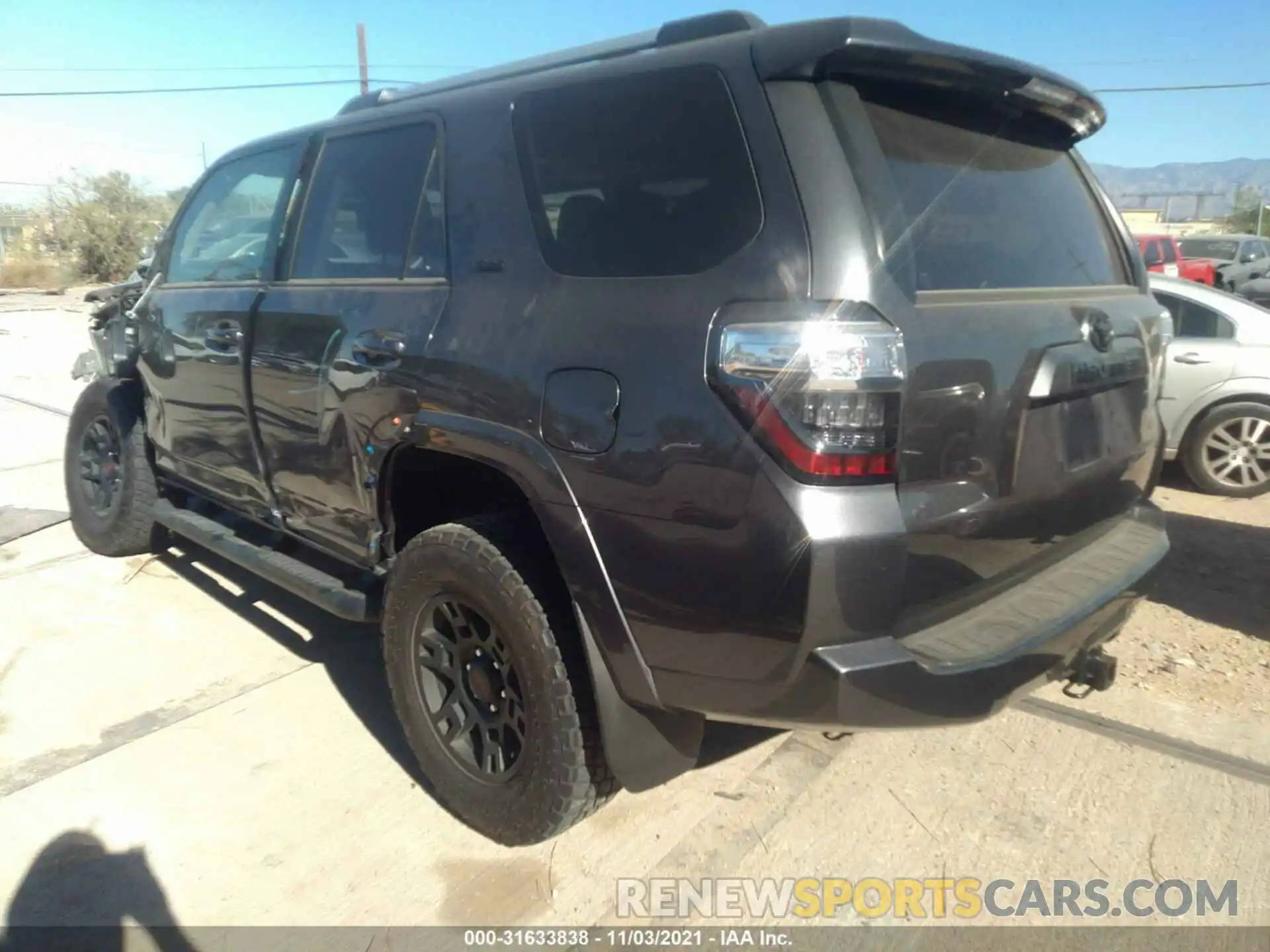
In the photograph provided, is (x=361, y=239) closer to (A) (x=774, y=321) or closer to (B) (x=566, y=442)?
(B) (x=566, y=442)

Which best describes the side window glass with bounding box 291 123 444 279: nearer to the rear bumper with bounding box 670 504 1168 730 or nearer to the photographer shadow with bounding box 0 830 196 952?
the rear bumper with bounding box 670 504 1168 730

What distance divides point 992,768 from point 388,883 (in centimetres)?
188

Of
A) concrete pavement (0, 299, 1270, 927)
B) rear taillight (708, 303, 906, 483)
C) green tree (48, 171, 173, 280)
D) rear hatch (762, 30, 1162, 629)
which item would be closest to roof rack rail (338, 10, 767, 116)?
rear hatch (762, 30, 1162, 629)

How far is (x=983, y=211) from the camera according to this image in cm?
238

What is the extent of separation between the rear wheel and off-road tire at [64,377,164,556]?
21.2 feet

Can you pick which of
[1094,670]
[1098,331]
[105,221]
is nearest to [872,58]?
[1098,331]

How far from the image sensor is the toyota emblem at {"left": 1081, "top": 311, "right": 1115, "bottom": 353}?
2.37m

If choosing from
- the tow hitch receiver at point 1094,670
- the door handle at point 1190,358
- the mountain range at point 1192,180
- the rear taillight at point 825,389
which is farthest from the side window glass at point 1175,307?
the mountain range at point 1192,180

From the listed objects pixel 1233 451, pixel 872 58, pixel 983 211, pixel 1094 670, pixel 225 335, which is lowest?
pixel 1233 451

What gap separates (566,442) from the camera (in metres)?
2.19

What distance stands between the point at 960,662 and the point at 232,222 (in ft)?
11.4

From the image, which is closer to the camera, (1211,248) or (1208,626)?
(1208,626)

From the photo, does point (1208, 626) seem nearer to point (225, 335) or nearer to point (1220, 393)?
point (1220, 393)

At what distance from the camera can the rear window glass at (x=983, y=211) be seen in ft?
6.94
